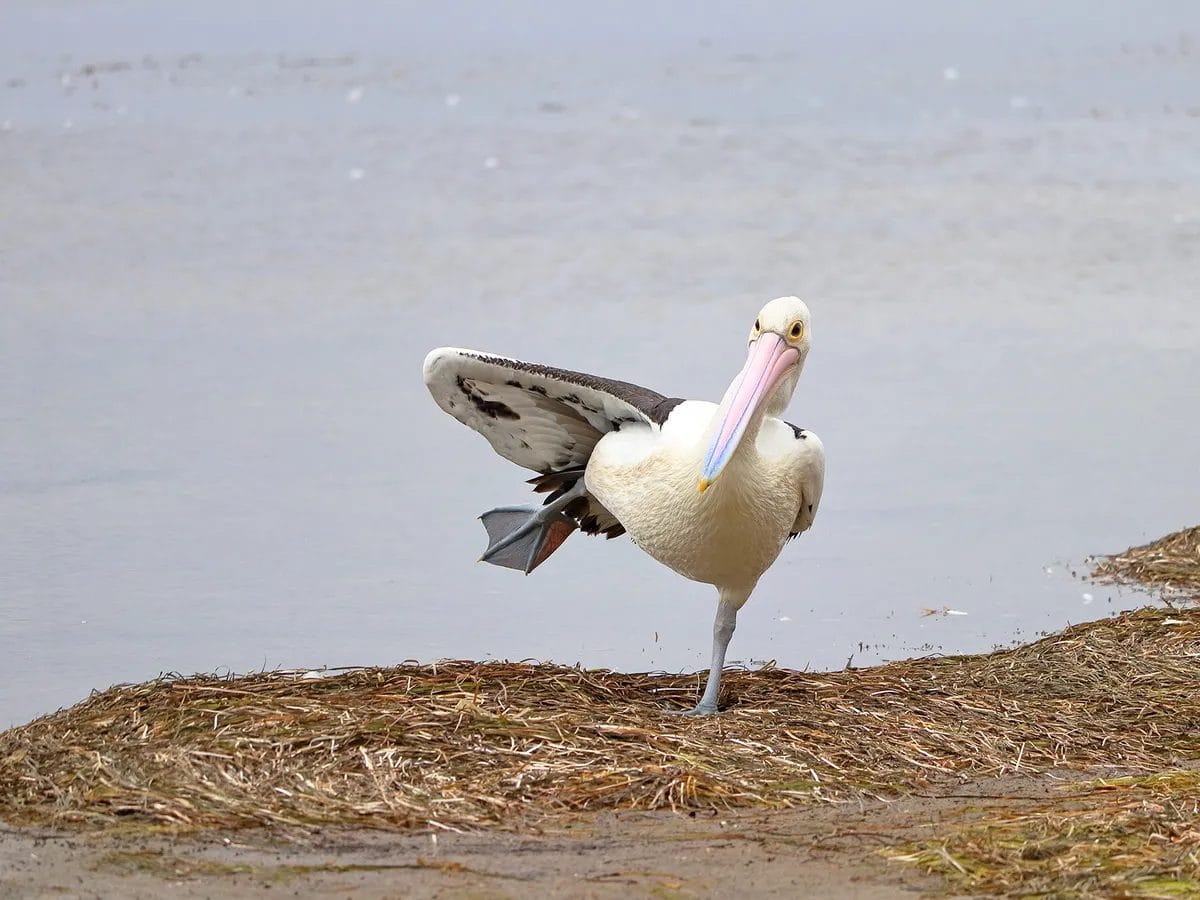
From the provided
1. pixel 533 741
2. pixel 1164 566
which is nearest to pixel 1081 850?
pixel 533 741

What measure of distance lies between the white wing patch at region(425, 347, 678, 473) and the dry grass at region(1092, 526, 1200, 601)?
Answer: 2695 mm

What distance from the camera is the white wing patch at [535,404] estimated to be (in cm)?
576

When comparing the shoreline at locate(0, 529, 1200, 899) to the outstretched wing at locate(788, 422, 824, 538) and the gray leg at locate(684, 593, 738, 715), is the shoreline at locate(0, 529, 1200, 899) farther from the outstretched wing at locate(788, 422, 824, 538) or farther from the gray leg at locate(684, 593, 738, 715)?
the outstretched wing at locate(788, 422, 824, 538)

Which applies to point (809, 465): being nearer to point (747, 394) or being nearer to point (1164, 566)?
point (747, 394)

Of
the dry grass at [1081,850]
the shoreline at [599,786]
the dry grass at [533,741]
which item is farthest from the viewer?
the dry grass at [533,741]

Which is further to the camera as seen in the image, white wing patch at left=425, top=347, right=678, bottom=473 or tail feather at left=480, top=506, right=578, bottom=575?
tail feather at left=480, top=506, right=578, bottom=575

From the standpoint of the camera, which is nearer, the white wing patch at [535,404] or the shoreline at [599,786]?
the shoreline at [599,786]

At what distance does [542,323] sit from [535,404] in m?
4.90

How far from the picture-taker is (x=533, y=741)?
5.01 meters

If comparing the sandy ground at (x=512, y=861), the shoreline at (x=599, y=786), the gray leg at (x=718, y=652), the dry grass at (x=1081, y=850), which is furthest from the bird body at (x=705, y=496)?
the dry grass at (x=1081, y=850)

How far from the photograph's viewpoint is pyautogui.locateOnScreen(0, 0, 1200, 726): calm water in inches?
283

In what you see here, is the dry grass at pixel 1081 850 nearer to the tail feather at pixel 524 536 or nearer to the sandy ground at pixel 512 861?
the sandy ground at pixel 512 861

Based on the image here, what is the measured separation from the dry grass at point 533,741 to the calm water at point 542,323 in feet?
2.72

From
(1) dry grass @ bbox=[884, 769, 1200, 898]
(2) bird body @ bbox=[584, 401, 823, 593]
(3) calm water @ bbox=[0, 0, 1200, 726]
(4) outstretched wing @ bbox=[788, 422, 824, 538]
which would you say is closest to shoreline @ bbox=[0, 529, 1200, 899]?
(1) dry grass @ bbox=[884, 769, 1200, 898]
